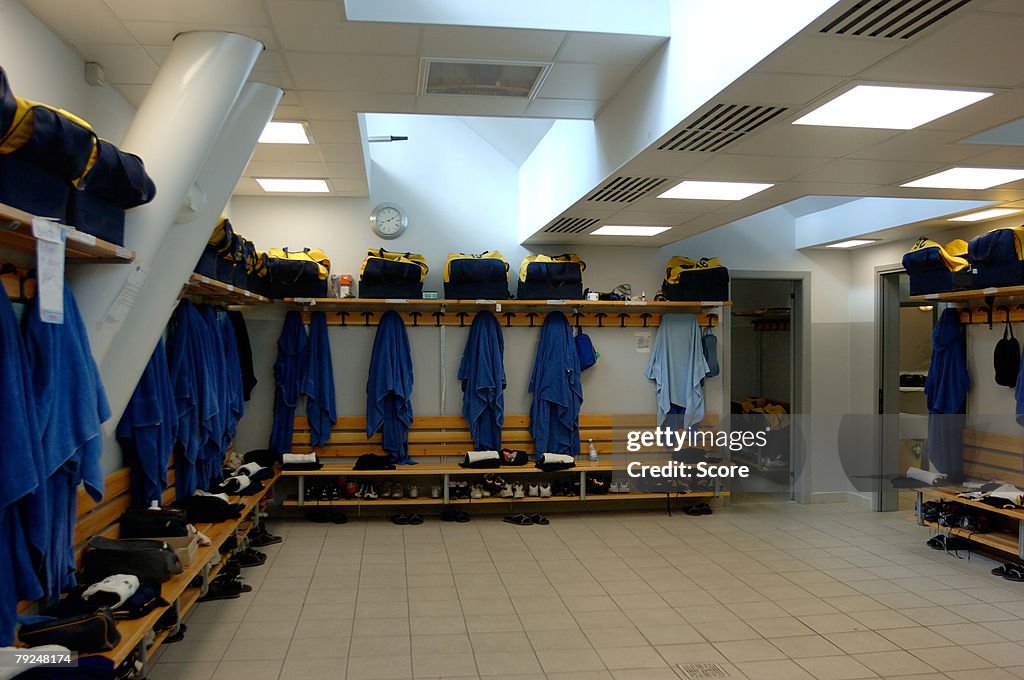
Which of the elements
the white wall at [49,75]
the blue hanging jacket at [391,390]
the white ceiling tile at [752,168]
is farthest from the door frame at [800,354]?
the white wall at [49,75]

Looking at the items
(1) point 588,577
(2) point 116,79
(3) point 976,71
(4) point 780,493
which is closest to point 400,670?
(1) point 588,577

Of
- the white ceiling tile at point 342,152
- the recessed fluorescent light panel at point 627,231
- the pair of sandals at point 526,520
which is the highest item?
the white ceiling tile at point 342,152

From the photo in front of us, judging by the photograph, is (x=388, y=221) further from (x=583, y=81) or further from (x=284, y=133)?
(x=583, y=81)

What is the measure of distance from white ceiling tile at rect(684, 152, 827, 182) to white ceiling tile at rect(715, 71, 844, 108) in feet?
2.81

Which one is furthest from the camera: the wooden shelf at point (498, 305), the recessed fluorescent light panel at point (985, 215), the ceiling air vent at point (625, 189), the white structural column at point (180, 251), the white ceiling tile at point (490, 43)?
the wooden shelf at point (498, 305)

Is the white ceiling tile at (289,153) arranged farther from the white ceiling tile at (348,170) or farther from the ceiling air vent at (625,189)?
the ceiling air vent at (625,189)

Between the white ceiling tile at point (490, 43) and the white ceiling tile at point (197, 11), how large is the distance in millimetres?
719

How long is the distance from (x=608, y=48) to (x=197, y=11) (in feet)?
5.79

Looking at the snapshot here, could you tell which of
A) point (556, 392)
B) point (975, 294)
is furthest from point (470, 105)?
point (975, 294)

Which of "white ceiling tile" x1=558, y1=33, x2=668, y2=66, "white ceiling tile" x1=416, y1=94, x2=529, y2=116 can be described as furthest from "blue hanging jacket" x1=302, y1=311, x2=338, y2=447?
"white ceiling tile" x1=558, y1=33, x2=668, y2=66

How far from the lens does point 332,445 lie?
20.9ft

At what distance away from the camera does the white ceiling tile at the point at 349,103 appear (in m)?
3.85

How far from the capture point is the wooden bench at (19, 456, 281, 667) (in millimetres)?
2598

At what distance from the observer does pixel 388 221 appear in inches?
256
